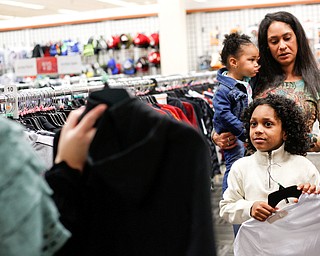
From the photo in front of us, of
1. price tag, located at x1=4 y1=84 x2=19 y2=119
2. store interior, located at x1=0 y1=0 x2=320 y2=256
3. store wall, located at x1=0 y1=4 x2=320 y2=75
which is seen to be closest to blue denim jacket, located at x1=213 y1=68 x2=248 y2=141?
price tag, located at x1=4 y1=84 x2=19 y2=119

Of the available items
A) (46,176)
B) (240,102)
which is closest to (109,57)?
(240,102)

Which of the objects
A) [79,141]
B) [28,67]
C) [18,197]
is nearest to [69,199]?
[79,141]

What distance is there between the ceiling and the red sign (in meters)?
6.31

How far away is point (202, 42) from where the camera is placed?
1258cm

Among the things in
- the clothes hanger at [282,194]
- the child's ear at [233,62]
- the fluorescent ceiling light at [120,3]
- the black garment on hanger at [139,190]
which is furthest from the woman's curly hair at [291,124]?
the fluorescent ceiling light at [120,3]

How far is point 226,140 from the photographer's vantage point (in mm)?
2992

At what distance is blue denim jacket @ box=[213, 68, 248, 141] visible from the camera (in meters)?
3.04

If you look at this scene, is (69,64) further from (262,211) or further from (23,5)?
(23,5)

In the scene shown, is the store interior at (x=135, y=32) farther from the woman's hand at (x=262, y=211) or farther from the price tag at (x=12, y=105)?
the woman's hand at (x=262, y=211)

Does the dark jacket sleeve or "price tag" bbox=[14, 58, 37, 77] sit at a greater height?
"price tag" bbox=[14, 58, 37, 77]

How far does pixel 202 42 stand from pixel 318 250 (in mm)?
10694

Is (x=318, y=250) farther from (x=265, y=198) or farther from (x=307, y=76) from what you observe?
(x=307, y=76)

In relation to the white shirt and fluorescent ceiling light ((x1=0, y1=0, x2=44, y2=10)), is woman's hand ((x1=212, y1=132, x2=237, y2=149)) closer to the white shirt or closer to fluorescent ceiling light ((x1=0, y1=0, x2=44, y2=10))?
the white shirt

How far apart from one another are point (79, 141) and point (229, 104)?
1994 mm
